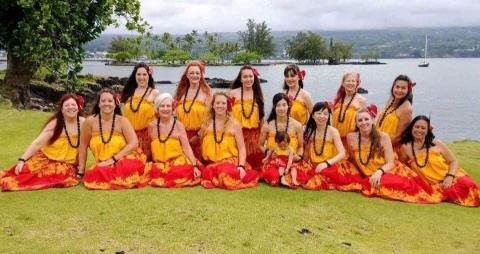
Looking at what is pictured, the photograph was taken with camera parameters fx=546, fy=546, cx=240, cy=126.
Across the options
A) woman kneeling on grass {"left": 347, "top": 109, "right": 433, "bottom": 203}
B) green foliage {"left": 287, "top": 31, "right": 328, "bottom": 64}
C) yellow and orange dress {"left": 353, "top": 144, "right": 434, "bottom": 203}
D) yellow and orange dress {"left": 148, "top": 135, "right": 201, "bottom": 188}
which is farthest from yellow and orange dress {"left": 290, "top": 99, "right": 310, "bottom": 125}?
green foliage {"left": 287, "top": 31, "right": 328, "bottom": 64}

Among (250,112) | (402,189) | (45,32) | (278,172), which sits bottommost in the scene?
(402,189)

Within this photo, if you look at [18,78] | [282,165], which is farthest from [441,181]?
[18,78]

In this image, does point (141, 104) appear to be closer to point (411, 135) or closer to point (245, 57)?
point (411, 135)

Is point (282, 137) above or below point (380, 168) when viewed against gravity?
above

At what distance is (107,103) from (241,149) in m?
1.71

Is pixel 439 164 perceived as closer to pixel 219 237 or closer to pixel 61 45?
pixel 219 237

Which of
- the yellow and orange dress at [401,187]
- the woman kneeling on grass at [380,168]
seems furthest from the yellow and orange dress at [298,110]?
the yellow and orange dress at [401,187]

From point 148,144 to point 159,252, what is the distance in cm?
263

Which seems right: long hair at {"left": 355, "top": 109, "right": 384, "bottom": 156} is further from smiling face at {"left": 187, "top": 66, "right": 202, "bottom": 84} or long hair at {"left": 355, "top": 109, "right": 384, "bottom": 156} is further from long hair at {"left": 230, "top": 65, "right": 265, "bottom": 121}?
smiling face at {"left": 187, "top": 66, "right": 202, "bottom": 84}

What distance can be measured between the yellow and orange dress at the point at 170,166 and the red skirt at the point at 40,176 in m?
0.96

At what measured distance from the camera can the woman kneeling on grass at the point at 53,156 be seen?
6.35 metres

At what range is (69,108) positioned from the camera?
643 cm

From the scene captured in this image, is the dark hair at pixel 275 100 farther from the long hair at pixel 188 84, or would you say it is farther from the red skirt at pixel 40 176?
the red skirt at pixel 40 176

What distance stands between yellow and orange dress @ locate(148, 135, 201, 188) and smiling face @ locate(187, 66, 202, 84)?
0.89m
